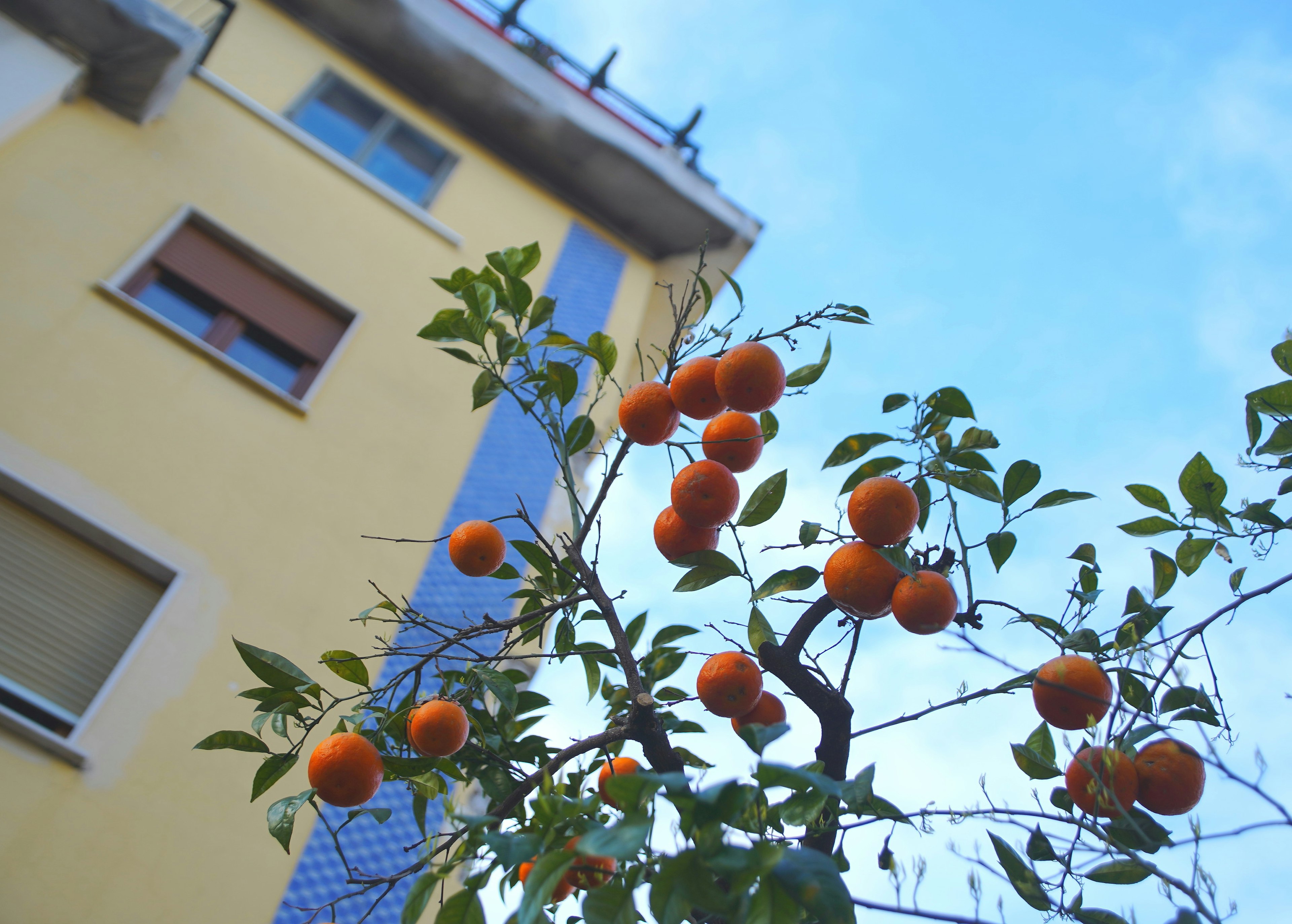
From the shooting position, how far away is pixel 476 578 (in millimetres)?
3744

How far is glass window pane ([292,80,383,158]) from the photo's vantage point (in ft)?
18.3

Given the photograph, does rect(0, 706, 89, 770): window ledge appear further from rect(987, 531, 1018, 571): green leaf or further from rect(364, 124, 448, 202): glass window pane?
rect(364, 124, 448, 202): glass window pane

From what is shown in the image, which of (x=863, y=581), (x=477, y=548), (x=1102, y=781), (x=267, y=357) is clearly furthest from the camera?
(x=267, y=357)

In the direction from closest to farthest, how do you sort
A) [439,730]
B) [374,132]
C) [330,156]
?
[439,730], [330,156], [374,132]

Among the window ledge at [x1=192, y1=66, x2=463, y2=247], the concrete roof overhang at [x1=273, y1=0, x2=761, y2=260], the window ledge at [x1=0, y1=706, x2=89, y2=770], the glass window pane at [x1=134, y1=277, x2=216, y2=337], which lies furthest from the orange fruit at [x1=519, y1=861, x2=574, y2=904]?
the concrete roof overhang at [x1=273, y1=0, x2=761, y2=260]

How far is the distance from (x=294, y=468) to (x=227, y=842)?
1.69 meters

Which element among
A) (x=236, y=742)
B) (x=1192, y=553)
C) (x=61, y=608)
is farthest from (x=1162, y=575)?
(x=61, y=608)

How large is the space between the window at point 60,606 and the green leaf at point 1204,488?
3291 millimetres

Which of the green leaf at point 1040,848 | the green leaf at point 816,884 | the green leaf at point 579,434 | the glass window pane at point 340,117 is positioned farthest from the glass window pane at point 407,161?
the green leaf at point 816,884

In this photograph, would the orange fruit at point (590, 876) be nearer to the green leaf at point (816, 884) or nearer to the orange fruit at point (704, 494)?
the green leaf at point (816, 884)

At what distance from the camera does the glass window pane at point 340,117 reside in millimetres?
5578

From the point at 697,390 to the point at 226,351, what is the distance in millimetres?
3528

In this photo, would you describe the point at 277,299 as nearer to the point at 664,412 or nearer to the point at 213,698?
the point at 213,698

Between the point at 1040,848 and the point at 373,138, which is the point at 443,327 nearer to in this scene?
the point at 1040,848
